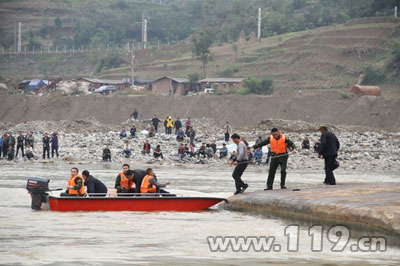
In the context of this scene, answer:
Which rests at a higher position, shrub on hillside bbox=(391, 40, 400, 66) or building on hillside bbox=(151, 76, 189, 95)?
shrub on hillside bbox=(391, 40, 400, 66)

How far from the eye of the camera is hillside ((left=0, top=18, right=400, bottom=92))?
266 ft

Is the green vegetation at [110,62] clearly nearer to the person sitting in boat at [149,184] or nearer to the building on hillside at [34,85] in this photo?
the building on hillside at [34,85]

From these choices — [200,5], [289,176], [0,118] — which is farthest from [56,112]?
[200,5]

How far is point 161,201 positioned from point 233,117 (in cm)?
4313

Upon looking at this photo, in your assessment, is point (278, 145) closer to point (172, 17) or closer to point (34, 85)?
point (34, 85)

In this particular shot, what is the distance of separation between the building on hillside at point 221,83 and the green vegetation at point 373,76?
41.3 feet

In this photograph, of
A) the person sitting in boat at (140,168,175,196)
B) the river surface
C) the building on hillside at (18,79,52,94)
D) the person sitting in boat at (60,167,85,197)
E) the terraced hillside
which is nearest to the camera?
the river surface

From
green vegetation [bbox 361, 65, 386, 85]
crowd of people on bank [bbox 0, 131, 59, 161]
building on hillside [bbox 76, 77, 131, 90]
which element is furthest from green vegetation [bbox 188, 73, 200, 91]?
crowd of people on bank [bbox 0, 131, 59, 161]

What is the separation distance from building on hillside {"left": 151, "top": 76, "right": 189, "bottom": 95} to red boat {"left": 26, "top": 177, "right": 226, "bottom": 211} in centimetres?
6360

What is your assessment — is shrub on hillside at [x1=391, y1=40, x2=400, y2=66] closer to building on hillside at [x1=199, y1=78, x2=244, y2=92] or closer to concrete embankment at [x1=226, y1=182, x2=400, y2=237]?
building on hillside at [x1=199, y1=78, x2=244, y2=92]

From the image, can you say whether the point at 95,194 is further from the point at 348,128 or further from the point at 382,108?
the point at 382,108

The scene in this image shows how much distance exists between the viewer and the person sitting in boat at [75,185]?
18.0 m

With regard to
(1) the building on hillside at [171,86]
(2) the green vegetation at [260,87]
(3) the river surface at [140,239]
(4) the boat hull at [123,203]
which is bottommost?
(3) the river surface at [140,239]

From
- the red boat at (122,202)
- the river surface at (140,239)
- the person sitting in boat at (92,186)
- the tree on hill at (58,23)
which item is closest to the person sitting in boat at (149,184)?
the red boat at (122,202)
